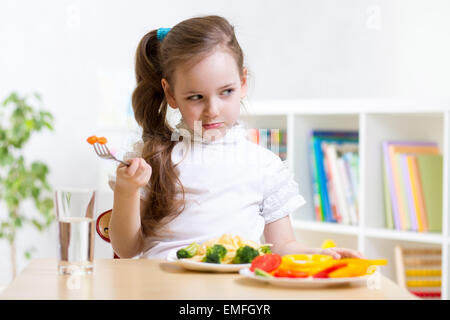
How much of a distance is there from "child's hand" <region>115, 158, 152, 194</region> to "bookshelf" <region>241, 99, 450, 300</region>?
1.59 meters

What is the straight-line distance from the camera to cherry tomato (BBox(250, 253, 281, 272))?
32.7 inches

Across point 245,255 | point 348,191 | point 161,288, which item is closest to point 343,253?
point 245,255

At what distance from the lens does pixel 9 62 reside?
368 centimetres

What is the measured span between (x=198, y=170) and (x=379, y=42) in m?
2.13

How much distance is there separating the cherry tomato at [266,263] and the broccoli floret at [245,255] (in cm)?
6

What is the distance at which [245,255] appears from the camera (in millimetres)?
908

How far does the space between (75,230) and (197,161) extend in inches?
22.1

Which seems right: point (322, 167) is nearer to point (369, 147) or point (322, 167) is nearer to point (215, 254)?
point (369, 147)

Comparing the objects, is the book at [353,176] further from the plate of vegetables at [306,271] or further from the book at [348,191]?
the plate of vegetables at [306,271]

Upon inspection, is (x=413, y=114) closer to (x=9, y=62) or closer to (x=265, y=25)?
(x=265, y=25)

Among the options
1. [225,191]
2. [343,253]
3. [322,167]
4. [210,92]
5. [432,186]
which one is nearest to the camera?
[343,253]

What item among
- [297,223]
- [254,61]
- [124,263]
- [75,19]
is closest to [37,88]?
[75,19]

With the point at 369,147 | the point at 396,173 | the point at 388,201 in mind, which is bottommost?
the point at 388,201
